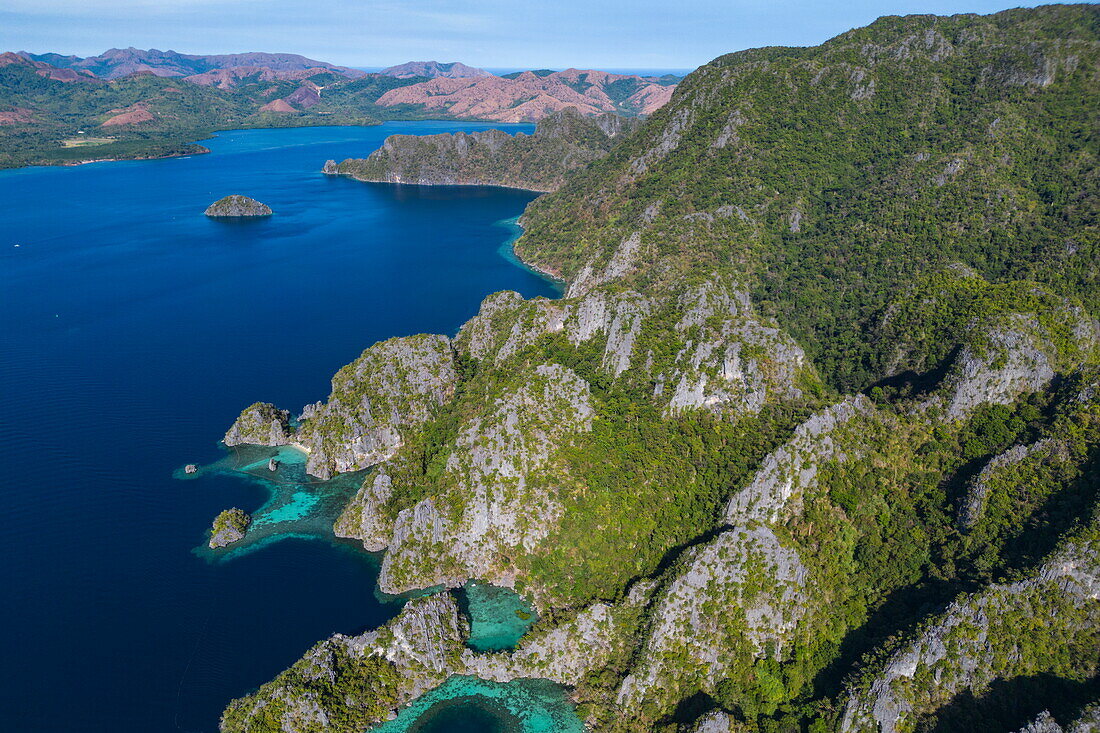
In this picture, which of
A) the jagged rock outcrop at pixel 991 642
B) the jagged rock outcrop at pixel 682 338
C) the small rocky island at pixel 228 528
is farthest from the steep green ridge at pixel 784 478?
the small rocky island at pixel 228 528

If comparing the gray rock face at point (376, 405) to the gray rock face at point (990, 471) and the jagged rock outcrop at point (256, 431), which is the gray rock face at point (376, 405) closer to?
the jagged rock outcrop at point (256, 431)

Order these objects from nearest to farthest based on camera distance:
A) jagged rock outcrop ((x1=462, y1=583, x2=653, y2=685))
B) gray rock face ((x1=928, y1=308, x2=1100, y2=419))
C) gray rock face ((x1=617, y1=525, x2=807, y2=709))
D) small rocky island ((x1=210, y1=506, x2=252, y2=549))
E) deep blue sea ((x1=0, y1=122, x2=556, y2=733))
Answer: gray rock face ((x1=617, y1=525, x2=807, y2=709))
deep blue sea ((x1=0, y1=122, x2=556, y2=733))
jagged rock outcrop ((x1=462, y1=583, x2=653, y2=685))
gray rock face ((x1=928, y1=308, x2=1100, y2=419))
small rocky island ((x1=210, y1=506, x2=252, y2=549))

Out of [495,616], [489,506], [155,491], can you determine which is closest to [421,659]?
[495,616]

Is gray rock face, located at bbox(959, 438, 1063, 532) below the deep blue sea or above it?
above

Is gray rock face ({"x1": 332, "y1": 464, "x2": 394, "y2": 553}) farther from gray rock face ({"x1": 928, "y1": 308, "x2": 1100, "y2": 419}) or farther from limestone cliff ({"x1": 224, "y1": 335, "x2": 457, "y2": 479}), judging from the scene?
A: gray rock face ({"x1": 928, "y1": 308, "x2": 1100, "y2": 419})

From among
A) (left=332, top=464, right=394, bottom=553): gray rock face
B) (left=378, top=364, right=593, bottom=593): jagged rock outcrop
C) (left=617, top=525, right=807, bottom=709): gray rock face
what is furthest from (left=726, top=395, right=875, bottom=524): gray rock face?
(left=332, top=464, right=394, bottom=553): gray rock face

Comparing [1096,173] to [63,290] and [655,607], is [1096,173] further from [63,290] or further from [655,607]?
[63,290]
